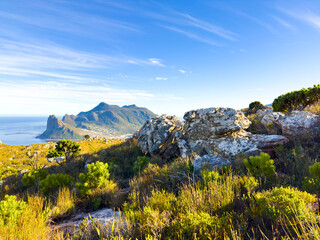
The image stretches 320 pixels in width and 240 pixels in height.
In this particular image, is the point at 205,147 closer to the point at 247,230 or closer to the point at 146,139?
the point at 146,139

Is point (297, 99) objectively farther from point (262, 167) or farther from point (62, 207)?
point (62, 207)

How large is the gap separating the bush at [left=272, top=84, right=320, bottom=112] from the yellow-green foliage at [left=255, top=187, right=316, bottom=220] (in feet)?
44.8

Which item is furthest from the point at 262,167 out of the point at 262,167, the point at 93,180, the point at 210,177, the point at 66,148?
the point at 66,148

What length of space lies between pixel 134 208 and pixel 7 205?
2381mm

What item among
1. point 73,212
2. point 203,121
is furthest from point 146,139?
point 73,212

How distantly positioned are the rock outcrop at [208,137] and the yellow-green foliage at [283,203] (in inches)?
139

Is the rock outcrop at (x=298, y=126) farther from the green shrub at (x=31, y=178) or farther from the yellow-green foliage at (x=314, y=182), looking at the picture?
the green shrub at (x=31, y=178)

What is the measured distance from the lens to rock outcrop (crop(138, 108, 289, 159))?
592 cm

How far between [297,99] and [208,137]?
11.6 m

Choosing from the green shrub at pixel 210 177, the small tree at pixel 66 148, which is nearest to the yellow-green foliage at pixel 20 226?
the green shrub at pixel 210 177

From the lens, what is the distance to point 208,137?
720cm

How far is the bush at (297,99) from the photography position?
1207cm

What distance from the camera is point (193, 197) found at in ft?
9.28

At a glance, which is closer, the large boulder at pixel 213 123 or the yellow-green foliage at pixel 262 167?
the yellow-green foliage at pixel 262 167
